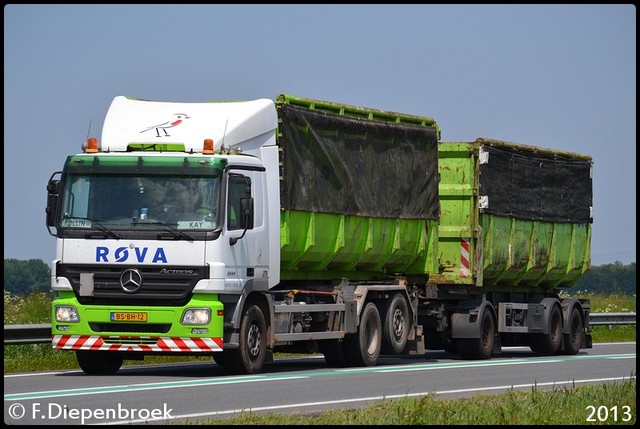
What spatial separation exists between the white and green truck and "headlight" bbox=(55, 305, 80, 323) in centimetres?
Result: 3

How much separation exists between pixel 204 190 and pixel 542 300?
1251cm

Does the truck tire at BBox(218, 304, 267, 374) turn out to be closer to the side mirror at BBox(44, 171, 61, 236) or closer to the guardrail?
the side mirror at BBox(44, 171, 61, 236)

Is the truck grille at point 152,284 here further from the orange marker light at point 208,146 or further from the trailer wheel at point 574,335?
the trailer wheel at point 574,335

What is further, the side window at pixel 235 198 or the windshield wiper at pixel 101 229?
the side window at pixel 235 198

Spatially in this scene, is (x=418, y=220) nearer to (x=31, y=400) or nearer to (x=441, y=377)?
(x=441, y=377)

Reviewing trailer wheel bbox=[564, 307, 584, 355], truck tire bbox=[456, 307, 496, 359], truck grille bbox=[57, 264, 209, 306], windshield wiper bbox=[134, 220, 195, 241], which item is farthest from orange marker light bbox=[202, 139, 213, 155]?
trailer wheel bbox=[564, 307, 584, 355]

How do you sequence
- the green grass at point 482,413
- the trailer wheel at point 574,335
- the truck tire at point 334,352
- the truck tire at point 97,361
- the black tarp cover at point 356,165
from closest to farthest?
the green grass at point 482,413
the truck tire at point 97,361
the black tarp cover at point 356,165
the truck tire at point 334,352
the trailer wheel at point 574,335

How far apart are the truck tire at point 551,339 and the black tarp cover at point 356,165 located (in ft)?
15.0

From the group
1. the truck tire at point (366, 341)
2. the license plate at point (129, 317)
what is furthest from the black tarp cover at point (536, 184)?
the license plate at point (129, 317)

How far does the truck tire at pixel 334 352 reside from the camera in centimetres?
2402

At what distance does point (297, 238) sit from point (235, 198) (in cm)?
227

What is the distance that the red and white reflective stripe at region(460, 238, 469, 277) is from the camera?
89.8ft

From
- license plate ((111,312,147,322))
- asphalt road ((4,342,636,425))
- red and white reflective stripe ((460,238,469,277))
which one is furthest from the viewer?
red and white reflective stripe ((460,238,469,277))

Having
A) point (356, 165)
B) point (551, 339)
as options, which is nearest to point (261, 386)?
point (356, 165)
